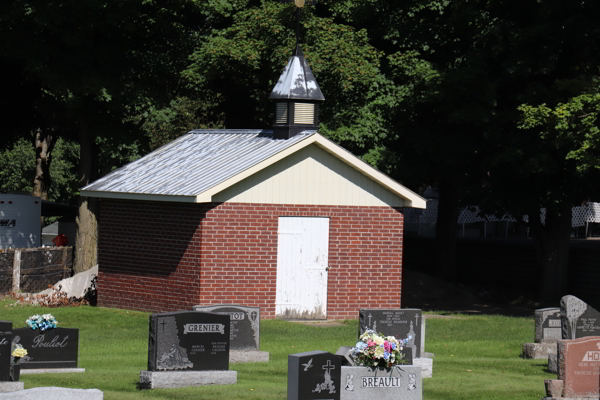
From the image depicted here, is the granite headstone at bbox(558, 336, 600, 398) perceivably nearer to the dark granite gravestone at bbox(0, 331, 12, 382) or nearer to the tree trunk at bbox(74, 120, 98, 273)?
the dark granite gravestone at bbox(0, 331, 12, 382)

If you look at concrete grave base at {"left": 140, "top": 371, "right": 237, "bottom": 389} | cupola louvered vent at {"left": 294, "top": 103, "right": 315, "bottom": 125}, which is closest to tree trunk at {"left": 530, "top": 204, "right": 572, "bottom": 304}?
cupola louvered vent at {"left": 294, "top": 103, "right": 315, "bottom": 125}

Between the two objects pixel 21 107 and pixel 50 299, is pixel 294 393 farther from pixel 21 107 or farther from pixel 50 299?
pixel 21 107

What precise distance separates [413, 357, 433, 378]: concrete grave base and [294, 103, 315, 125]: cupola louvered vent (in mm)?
10723

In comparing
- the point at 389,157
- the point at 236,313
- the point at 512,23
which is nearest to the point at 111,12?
the point at 389,157

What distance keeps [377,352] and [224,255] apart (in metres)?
11.5

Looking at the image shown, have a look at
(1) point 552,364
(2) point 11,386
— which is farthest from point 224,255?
(2) point 11,386

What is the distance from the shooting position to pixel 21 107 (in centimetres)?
3469

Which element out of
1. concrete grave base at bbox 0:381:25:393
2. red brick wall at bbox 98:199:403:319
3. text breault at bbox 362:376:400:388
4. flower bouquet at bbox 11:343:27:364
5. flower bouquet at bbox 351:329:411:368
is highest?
red brick wall at bbox 98:199:403:319

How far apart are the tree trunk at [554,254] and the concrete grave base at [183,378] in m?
19.0

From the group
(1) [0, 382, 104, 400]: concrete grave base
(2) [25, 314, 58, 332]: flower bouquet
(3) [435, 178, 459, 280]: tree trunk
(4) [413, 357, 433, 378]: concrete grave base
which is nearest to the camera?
(1) [0, 382, 104, 400]: concrete grave base

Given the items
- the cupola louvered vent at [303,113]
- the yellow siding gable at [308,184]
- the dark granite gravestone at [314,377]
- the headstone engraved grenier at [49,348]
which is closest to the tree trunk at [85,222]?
the cupola louvered vent at [303,113]

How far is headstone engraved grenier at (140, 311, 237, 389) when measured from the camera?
1333 centimetres

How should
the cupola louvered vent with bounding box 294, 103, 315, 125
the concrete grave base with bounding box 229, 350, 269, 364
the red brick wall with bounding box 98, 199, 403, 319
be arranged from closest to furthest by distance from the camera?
the concrete grave base with bounding box 229, 350, 269, 364, the red brick wall with bounding box 98, 199, 403, 319, the cupola louvered vent with bounding box 294, 103, 315, 125

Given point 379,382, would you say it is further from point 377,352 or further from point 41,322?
point 41,322
